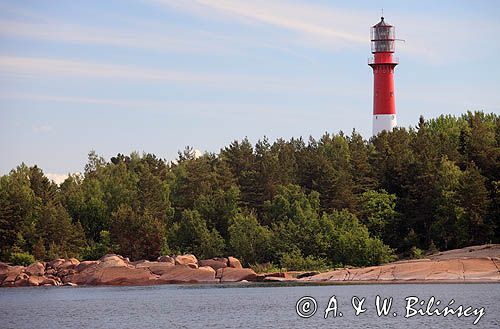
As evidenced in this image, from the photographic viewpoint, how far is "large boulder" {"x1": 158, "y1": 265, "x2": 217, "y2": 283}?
89375mm

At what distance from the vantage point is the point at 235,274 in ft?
291

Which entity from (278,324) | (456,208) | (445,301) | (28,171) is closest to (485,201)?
(456,208)

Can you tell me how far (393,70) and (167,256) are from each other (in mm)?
32403

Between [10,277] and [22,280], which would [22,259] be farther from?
[22,280]

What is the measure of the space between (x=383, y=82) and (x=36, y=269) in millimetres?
39424

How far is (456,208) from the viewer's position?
85.0 metres

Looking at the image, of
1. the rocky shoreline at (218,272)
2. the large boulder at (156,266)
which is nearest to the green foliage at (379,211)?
the rocky shoreline at (218,272)

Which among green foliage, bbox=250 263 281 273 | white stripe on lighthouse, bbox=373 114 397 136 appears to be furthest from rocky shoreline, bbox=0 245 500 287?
white stripe on lighthouse, bbox=373 114 397 136

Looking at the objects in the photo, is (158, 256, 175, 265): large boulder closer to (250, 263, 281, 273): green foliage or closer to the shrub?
(250, 263, 281, 273): green foliage

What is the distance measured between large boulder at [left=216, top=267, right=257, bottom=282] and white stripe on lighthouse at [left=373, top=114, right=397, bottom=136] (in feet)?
86.2

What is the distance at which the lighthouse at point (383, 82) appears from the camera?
10600cm

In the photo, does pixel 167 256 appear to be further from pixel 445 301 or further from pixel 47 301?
pixel 445 301

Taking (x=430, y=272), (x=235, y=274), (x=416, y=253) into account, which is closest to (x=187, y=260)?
(x=235, y=274)

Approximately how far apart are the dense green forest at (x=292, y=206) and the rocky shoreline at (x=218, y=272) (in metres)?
3.72
